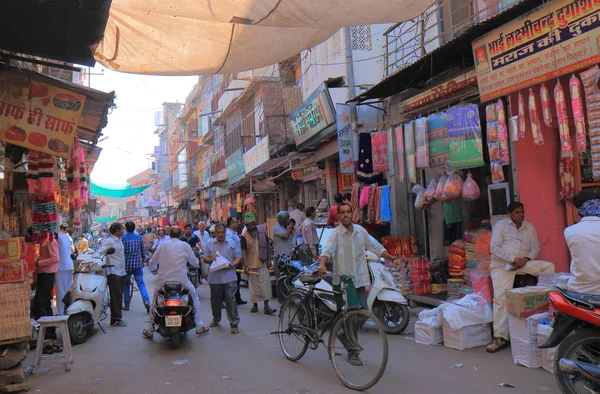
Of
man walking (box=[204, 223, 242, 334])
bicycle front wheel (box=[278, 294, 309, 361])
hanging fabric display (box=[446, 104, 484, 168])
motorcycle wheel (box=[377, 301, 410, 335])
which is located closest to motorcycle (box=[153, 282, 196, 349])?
man walking (box=[204, 223, 242, 334])

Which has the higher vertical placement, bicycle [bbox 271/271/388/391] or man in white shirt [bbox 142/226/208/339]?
man in white shirt [bbox 142/226/208/339]

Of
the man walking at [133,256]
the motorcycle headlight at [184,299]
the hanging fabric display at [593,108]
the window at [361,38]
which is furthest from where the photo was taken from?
the window at [361,38]

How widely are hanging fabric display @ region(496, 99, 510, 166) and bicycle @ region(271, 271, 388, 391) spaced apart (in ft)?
10.3

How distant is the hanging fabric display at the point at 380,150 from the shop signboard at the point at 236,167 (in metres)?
11.9

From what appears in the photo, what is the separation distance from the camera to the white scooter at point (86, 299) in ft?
24.3

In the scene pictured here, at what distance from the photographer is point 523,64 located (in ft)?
20.6

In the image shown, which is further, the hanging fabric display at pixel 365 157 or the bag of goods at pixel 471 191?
the hanging fabric display at pixel 365 157

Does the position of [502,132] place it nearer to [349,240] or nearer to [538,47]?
[538,47]

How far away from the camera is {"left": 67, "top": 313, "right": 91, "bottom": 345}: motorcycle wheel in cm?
733

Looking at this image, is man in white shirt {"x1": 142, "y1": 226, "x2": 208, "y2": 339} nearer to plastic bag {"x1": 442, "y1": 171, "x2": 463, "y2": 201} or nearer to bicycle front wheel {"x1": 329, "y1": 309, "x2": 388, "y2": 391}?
bicycle front wheel {"x1": 329, "y1": 309, "x2": 388, "y2": 391}

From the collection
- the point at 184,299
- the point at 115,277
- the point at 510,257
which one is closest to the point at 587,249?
the point at 510,257

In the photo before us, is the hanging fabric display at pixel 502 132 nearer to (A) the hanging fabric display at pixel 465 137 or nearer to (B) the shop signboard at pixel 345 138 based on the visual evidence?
(A) the hanging fabric display at pixel 465 137

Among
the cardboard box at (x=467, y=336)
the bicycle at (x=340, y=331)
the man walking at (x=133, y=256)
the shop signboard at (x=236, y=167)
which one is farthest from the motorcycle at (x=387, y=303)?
the shop signboard at (x=236, y=167)

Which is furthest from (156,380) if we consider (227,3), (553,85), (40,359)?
(553,85)
